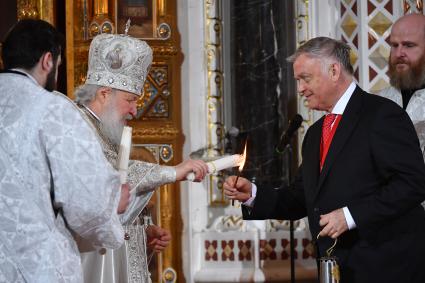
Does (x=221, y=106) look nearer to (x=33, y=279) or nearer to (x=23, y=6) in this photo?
(x=23, y=6)

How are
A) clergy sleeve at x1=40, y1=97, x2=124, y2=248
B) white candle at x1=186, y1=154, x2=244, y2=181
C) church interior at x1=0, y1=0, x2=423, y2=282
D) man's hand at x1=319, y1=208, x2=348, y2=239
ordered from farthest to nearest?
1. church interior at x1=0, y1=0, x2=423, y2=282
2. white candle at x1=186, y1=154, x2=244, y2=181
3. man's hand at x1=319, y1=208, x2=348, y2=239
4. clergy sleeve at x1=40, y1=97, x2=124, y2=248

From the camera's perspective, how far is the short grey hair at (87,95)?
4.09 metres

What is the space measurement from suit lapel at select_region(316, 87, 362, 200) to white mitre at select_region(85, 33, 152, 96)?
94 centimetres

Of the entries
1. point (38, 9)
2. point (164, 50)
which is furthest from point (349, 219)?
point (38, 9)

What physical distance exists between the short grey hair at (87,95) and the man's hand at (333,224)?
120 centimetres

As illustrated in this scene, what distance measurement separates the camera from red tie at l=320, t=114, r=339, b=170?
3986mm

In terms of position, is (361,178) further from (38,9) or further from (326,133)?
(38,9)

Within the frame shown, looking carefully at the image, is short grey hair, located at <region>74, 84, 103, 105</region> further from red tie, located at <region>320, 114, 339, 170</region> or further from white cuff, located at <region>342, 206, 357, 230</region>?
white cuff, located at <region>342, 206, 357, 230</region>

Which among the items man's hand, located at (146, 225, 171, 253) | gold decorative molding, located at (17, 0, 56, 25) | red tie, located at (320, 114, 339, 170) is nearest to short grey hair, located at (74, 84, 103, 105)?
man's hand, located at (146, 225, 171, 253)

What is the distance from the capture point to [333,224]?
3.63m

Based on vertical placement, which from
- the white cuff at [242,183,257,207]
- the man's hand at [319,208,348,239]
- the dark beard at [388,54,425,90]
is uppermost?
the dark beard at [388,54,425,90]

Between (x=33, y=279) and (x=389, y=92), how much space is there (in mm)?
2550

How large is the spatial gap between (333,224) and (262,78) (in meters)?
3.02

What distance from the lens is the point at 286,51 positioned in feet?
21.4
